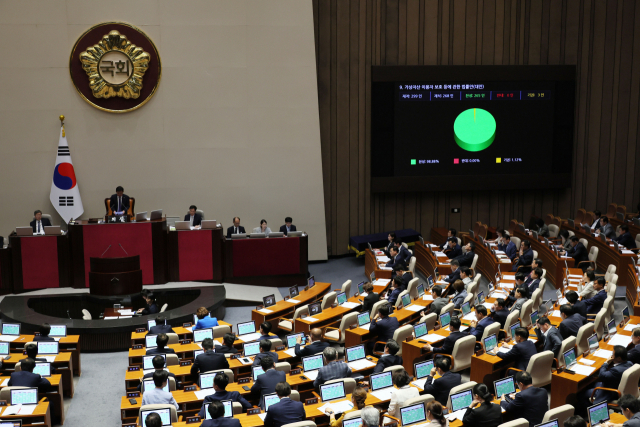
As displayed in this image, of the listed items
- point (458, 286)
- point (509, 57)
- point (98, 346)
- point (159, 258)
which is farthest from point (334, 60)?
point (98, 346)

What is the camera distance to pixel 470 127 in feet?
51.8

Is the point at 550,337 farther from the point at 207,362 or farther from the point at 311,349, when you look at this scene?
the point at 207,362

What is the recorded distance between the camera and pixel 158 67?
13.8 meters

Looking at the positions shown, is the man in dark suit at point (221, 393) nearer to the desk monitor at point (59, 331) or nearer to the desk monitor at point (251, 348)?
the desk monitor at point (251, 348)

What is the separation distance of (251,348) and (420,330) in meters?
2.29

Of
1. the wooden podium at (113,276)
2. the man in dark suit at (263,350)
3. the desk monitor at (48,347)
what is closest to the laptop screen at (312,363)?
the man in dark suit at (263,350)

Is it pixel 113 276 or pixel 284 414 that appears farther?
pixel 113 276

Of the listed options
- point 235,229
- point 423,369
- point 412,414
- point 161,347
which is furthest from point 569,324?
point 235,229

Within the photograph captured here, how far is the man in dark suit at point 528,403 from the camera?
20.6 ft

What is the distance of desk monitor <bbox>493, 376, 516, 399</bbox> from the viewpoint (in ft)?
21.8

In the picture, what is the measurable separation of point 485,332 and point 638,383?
1.84 meters

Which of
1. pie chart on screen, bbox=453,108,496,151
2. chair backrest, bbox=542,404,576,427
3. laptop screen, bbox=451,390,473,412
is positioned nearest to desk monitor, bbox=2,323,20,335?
laptop screen, bbox=451,390,473,412

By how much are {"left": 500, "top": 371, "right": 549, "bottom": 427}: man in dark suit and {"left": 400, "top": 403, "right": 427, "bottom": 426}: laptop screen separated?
914 millimetres

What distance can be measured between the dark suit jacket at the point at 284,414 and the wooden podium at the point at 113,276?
20.2 feet
